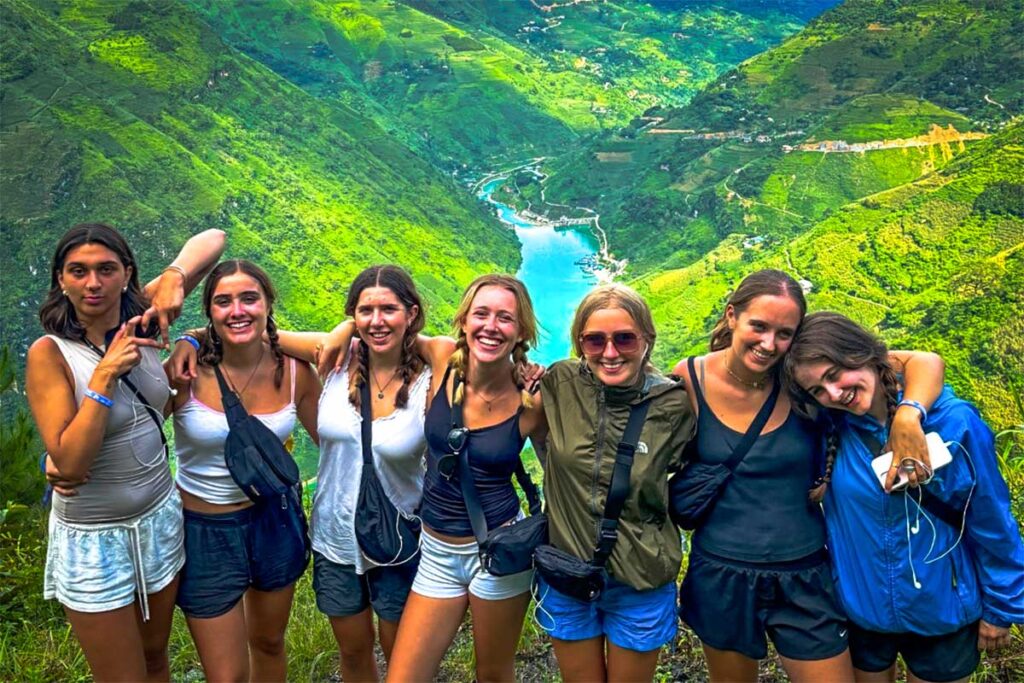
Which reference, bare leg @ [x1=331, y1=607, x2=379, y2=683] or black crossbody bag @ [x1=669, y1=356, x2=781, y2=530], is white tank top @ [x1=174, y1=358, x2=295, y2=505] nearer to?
bare leg @ [x1=331, y1=607, x2=379, y2=683]

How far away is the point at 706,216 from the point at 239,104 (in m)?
31.8

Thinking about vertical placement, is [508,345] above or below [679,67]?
below

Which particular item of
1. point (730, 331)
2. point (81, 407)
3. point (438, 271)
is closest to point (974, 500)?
point (730, 331)

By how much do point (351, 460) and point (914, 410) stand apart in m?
1.78

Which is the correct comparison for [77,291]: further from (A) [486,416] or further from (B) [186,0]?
(B) [186,0]

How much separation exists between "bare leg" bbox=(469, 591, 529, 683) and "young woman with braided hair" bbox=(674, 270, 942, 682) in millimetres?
645

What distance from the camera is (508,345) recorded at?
270 cm

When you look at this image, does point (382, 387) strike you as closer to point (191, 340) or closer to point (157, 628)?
point (191, 340)

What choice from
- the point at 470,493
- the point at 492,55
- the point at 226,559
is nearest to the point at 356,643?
the point at 226,559

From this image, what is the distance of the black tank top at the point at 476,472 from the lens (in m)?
2.63

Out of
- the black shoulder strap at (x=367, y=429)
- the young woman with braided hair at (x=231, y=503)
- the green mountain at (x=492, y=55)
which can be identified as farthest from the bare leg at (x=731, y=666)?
the green mountain at (x=492, y=55)

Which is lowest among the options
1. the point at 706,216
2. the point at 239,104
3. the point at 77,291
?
the point at 77,291

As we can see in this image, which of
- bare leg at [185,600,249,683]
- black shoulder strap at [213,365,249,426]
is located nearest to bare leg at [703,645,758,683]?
bare leg at [185,600,249,683]

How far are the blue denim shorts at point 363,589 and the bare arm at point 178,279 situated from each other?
99 centimetres
